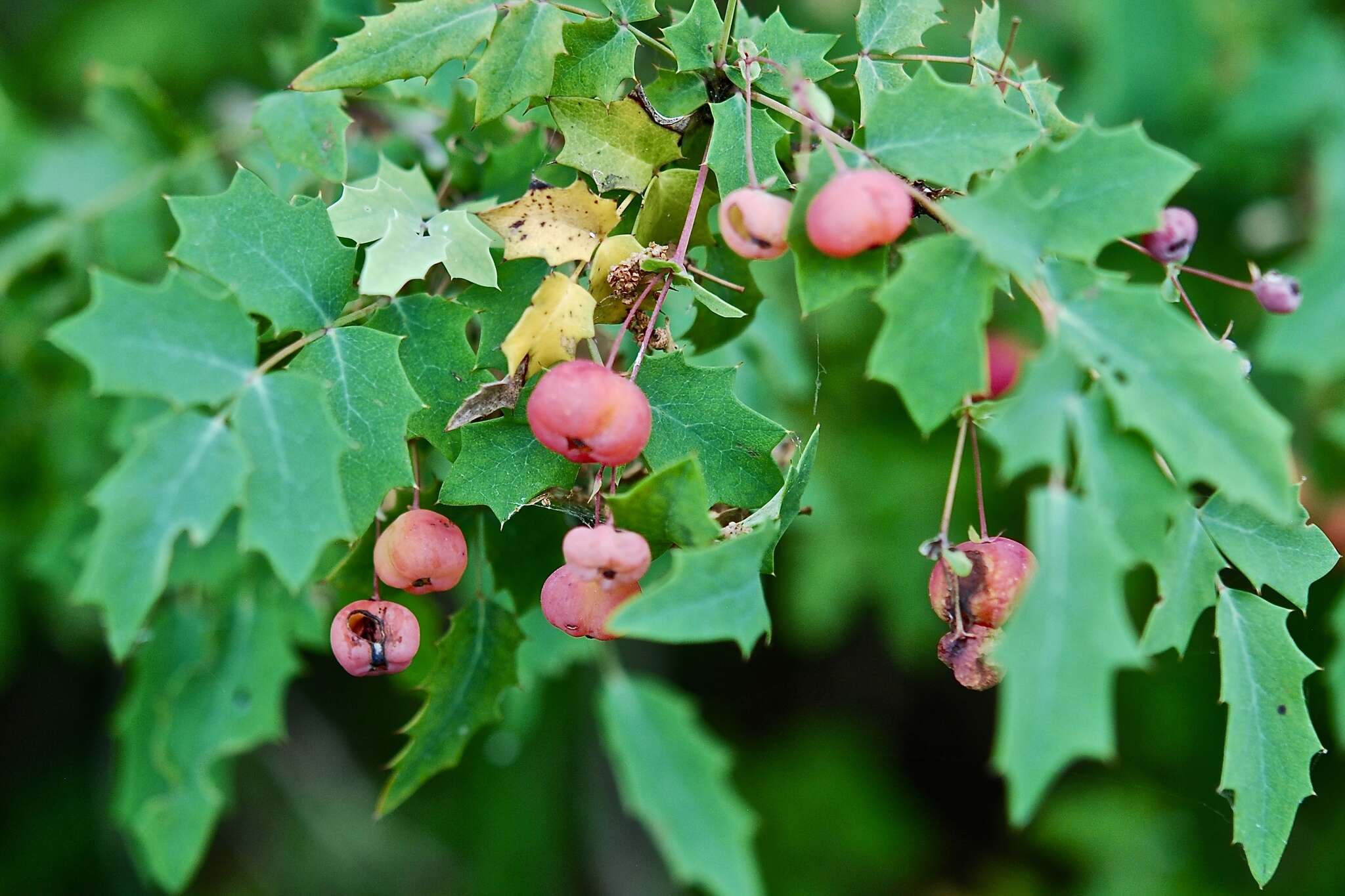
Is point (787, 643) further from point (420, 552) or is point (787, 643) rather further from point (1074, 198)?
point (1074, 198)

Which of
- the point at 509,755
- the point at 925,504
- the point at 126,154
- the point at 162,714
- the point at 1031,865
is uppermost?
the point at 126,154

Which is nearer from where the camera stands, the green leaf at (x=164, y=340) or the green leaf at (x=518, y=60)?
the green leaf at (x=164, y=340)

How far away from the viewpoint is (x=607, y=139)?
1094mm

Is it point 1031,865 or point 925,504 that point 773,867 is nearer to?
point 1031,865

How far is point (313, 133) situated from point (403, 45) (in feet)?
0.98

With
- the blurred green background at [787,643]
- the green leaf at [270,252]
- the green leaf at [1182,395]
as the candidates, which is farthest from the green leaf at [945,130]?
the blurred green background at [787,643]

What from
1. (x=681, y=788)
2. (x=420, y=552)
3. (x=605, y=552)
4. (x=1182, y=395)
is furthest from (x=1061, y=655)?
(x=681, y=788)

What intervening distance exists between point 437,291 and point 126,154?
4.32 ft

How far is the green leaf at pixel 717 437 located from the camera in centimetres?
103

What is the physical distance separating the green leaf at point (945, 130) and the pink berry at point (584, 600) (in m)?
0.44

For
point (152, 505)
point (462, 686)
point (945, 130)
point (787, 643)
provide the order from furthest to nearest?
point (787, 643) < point (462, 686) < point (945, 130) < point (152, 505)

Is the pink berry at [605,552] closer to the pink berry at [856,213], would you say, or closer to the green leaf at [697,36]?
the pink berry at [856,213]

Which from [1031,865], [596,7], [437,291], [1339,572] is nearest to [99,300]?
[437,291]

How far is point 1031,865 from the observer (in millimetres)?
3375
